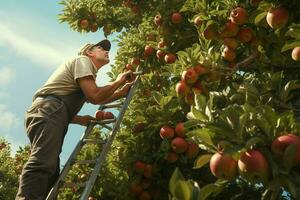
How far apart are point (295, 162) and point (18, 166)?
776 centimetres

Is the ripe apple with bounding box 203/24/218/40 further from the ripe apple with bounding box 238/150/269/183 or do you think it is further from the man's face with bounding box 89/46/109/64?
the ripe apple with bounding box 238/150/269/183

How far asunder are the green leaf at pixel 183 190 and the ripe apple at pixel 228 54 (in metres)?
3.01

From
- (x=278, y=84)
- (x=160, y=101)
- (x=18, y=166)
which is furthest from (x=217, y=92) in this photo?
(x=18, y=166)

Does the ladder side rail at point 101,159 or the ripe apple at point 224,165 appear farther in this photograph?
the ladder side rail at point 101,159

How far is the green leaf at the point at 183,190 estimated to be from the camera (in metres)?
1.87

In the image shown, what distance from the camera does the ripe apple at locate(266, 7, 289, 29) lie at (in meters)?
3.89

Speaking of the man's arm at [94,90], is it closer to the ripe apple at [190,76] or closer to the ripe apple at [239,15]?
the ripe apple at [190,76]

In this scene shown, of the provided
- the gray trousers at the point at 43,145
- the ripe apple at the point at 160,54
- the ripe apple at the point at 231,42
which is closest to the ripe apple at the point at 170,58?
the ripe apple at the point at 160,54

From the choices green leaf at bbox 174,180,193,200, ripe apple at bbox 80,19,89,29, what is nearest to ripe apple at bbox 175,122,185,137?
green leaf at bbox 174,180,193,200

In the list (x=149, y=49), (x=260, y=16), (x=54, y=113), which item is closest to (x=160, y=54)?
(x=149, y=49)

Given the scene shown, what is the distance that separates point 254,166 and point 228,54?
228 centimetres

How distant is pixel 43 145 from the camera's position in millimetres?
4402

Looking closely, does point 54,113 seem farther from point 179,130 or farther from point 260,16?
point 260,16

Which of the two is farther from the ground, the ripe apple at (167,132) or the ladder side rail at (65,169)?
the ladder side rail at (65,169)
